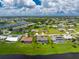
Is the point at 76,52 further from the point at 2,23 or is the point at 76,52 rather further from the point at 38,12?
the point at 2,23

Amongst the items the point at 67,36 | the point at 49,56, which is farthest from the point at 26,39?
the point at 67,36

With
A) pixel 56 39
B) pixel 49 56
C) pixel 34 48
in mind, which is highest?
pixel 56 39

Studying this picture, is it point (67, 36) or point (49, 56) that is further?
point (67, 36)

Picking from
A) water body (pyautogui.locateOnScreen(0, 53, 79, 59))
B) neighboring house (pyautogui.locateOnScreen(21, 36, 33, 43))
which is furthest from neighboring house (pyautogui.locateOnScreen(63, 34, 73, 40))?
neighboring house (pyautogui.locateOnScreen(21, 36, 33, 43))

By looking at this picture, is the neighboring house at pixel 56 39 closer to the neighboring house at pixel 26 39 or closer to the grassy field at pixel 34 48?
the grassy field at pixel 34 48

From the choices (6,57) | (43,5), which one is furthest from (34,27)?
(6,57)

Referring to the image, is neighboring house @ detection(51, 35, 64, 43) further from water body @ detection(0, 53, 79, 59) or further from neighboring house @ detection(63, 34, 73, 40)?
water body @ detection(0, 53, 79, 59)

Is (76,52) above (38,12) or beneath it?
beneath

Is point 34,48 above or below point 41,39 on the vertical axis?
below

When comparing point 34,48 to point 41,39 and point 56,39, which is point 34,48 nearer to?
point 41,39
